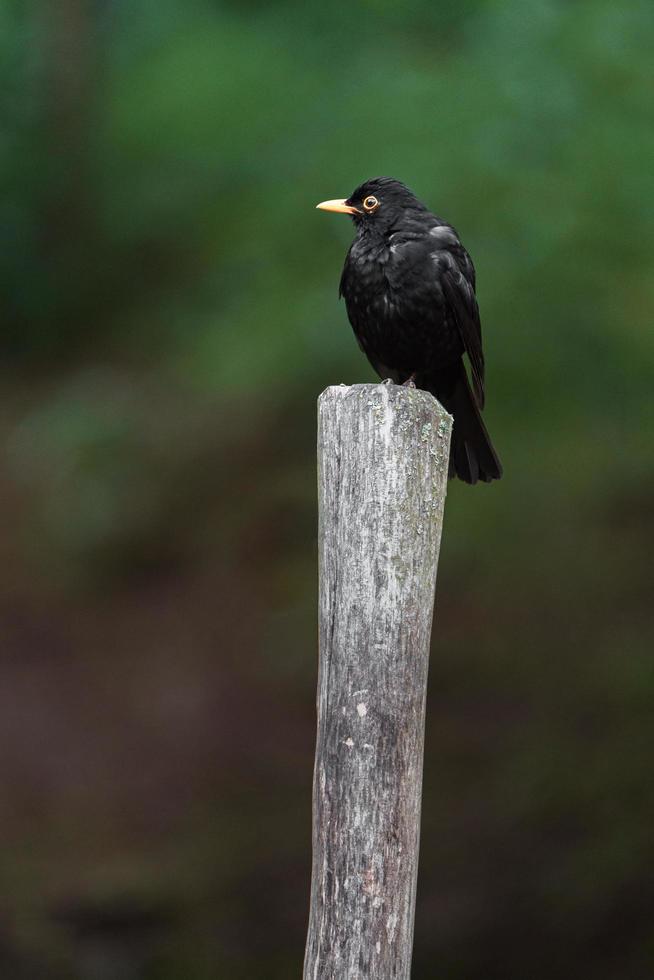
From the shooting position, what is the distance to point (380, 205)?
159 inches

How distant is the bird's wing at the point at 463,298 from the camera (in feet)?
12.7

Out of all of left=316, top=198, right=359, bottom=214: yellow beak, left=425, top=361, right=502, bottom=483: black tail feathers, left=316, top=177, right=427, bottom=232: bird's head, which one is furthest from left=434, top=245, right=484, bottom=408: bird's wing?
left=316, top=198, right=359, bottom=214: yellow beak

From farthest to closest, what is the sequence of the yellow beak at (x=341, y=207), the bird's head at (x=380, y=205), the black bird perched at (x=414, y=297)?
the yellow beak at (x=341, y=207) → the bird's head at (x=380, y=205) → the black bird perched at (x=414, y=297)

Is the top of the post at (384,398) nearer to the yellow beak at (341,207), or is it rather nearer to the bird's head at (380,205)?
the bird's head at (380,205)

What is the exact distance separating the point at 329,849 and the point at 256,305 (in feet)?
16.2

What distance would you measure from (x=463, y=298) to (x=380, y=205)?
17.3 inches

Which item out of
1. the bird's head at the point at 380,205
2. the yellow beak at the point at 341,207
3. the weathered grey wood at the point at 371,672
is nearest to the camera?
the weathered grey wood at the point at 371,672

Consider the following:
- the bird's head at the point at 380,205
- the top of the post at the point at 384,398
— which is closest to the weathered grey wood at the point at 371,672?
the top of the post at the point at 384,398

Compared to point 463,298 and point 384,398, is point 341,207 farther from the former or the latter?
point 384,398

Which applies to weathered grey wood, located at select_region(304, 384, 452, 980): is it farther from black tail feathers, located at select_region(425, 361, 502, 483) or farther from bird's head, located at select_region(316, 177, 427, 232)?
bird's head, located at select_region(316, 177, 427, 232)

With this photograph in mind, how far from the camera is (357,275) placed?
3.94 meters

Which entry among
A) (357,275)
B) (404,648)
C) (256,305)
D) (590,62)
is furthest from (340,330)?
(404,648)

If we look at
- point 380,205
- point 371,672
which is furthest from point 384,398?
point 380,205

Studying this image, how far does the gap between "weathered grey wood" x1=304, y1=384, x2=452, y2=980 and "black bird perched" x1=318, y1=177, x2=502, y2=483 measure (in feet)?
3.52
